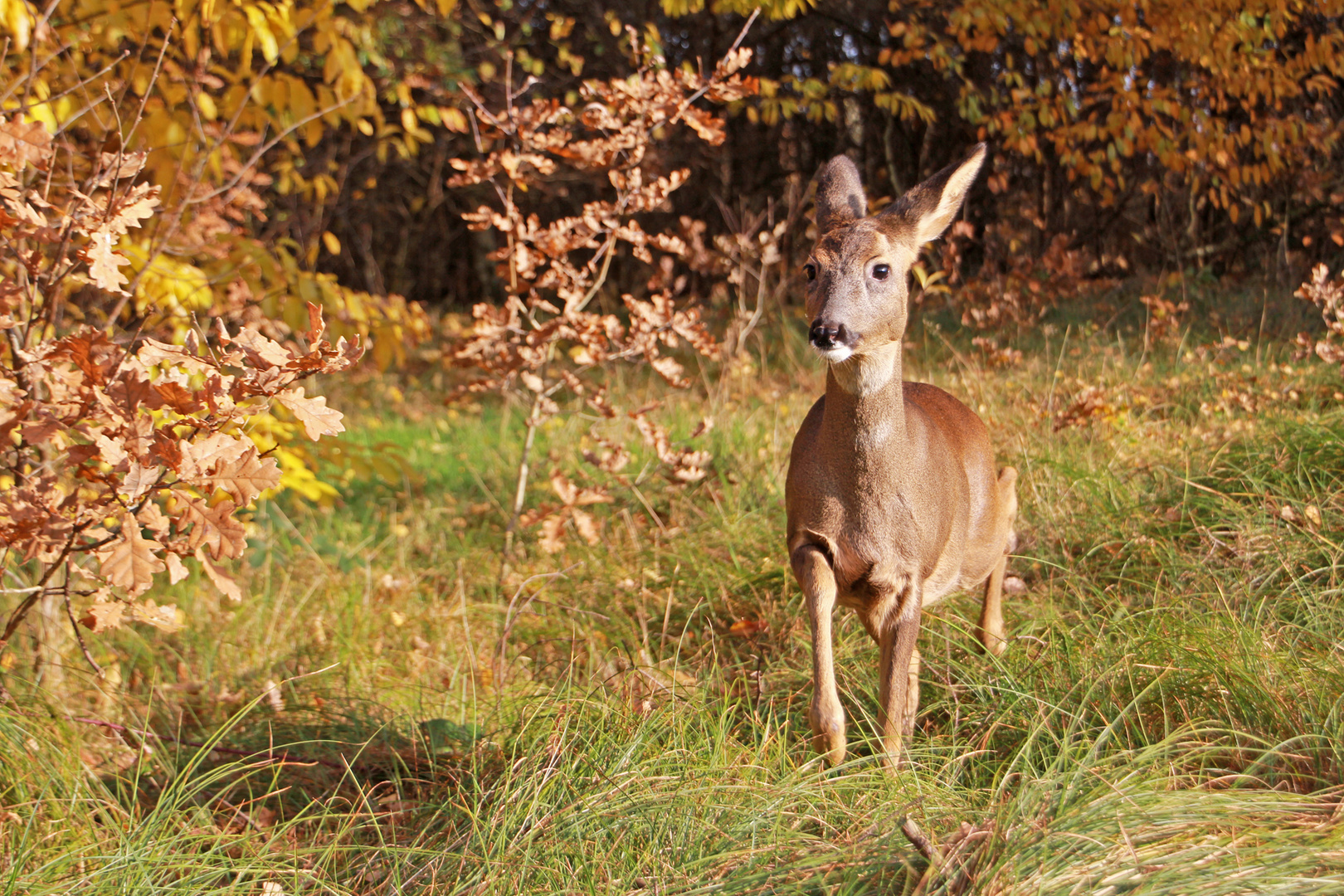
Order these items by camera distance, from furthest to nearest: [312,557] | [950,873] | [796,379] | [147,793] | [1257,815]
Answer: [796,379] < [312,557] < [147,793] < [1257,815] < [950,873]

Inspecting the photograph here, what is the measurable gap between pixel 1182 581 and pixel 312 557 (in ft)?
12.1

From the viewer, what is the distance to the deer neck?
114 inches

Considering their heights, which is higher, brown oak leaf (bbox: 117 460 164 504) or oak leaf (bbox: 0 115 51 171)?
oak leaf (bbox: 0 115 51 171)

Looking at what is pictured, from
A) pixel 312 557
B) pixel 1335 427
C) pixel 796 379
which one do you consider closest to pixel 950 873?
pixel 1335 427

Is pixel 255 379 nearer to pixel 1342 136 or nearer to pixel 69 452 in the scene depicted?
pixel 69 452

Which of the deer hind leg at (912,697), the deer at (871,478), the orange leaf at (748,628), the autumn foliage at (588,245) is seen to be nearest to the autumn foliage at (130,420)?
the deer at (871,478)

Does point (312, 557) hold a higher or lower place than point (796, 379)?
lower

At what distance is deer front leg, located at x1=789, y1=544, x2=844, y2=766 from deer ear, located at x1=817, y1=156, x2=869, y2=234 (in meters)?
0.92

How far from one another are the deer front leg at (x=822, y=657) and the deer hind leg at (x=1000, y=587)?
2.29 ft

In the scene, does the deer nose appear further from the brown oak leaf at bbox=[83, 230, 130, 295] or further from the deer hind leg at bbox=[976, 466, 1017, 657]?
the brown oak leaf at bbox=[83, 230, 130, 295]

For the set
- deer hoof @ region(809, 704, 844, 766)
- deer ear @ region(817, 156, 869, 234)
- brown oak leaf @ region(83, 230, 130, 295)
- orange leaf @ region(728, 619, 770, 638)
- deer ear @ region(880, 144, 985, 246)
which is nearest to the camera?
brown oak leaf @ region(83, 230, 130, 295)

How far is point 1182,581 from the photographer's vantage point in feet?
12.0

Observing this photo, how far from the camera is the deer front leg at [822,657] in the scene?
278cm

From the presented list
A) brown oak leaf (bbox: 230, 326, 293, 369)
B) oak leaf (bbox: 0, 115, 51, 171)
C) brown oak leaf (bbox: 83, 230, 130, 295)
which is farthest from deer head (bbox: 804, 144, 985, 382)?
oak leaf (bbox: 0, 115, 51, 171)
